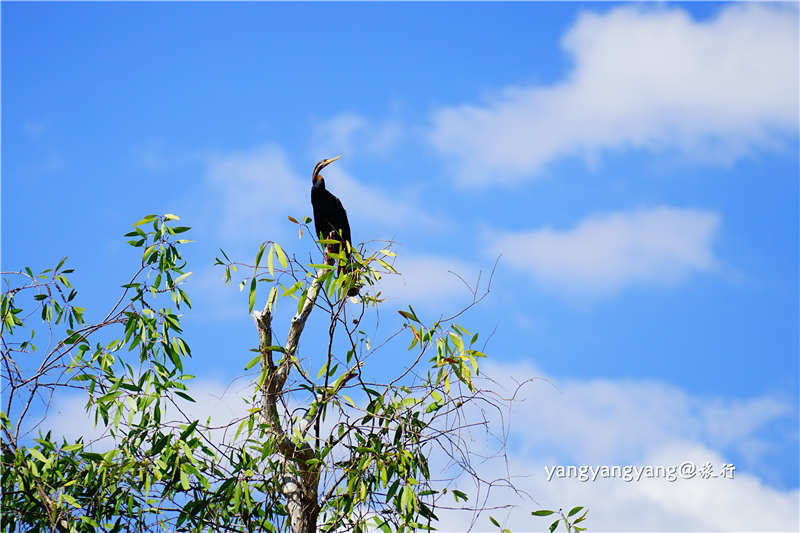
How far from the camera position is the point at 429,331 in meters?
2.96

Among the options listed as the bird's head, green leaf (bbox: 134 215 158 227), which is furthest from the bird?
green leaf (bbox: 134 215 158 227)

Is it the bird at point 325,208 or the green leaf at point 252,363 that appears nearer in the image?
the green leaf at point 252,363

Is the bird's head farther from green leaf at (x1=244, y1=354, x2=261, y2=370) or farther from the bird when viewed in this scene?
green leaf at (x1=244, y1=354, x2=261, y2=370)

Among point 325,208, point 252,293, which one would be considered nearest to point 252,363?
point 252,293

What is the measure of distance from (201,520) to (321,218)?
2.70 metres

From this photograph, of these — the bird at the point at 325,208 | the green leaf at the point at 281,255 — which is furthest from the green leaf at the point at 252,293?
the bird at the point at 325,208

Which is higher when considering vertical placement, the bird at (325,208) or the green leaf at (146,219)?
the bird at (325,208)

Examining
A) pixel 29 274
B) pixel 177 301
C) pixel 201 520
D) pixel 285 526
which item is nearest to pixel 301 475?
pixel 285 526

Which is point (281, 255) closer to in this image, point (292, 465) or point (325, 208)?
point (292, 465)

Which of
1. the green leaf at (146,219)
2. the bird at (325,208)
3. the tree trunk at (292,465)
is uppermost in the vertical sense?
the bird at (325,208)

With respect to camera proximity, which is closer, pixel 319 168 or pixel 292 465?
pixel 292 465

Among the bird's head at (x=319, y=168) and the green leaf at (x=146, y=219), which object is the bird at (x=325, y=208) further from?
the green leaf at (x=146, y=219)

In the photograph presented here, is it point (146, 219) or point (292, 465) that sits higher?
point (146, 219)

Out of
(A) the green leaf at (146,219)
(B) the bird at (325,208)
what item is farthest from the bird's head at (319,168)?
(A) the green leaf at (146,219)
